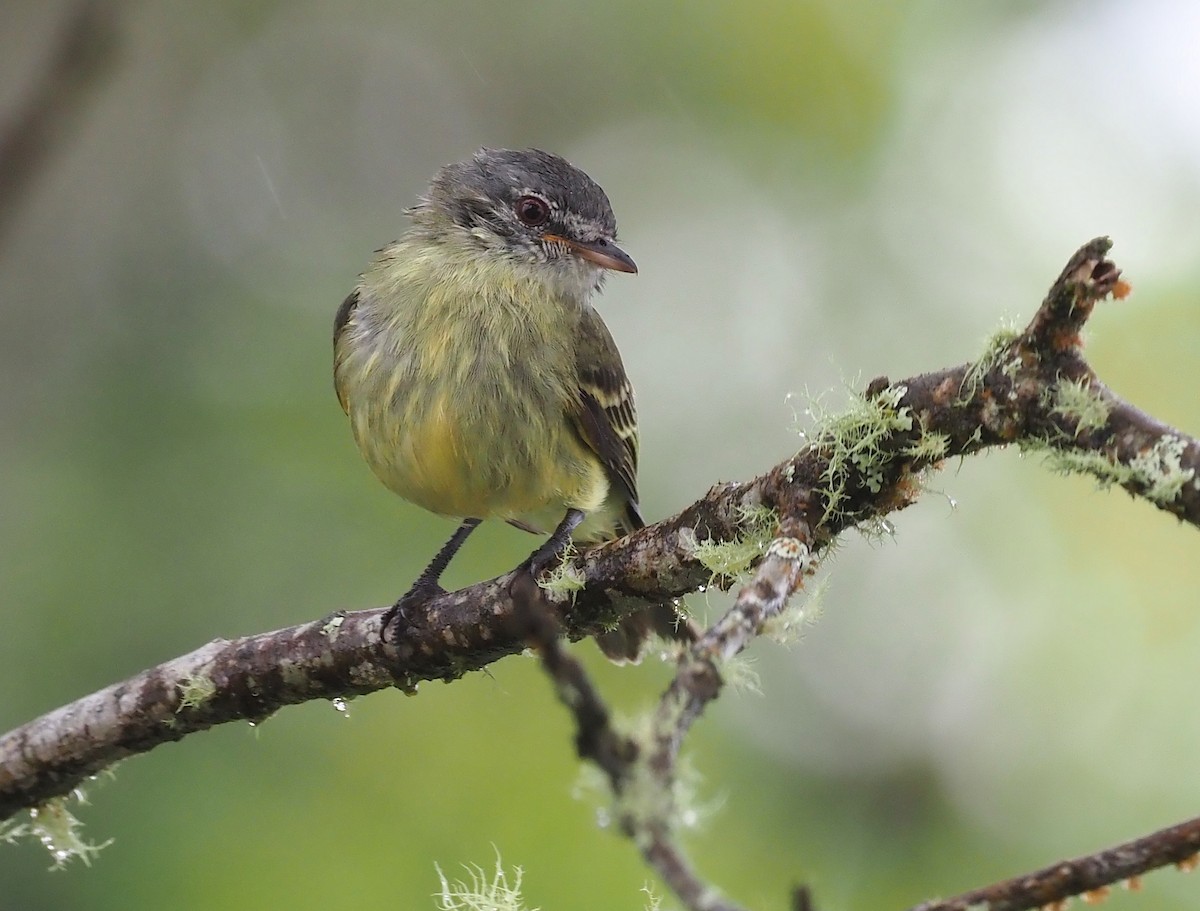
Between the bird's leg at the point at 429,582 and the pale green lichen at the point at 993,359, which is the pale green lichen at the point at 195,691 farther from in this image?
the pale green lichen at the point at 993,359

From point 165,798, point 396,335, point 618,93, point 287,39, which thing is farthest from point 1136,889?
point 287,39

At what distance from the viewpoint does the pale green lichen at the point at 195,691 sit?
353 cm

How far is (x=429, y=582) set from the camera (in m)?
4.10

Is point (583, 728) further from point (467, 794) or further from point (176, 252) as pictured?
point (176, 252)

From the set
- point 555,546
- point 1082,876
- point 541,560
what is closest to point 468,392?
point 555,546

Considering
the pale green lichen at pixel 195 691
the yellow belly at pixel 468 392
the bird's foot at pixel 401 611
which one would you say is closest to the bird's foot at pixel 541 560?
the bird's foot at pixel 401 611

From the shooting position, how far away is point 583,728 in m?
1.36

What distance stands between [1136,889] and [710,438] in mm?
6140

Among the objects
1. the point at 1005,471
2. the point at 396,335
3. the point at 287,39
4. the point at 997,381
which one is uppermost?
the point at 287,39

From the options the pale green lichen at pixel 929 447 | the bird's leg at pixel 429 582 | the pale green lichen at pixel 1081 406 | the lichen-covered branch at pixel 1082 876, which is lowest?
the lichen-covered branch at pixel 1082 876

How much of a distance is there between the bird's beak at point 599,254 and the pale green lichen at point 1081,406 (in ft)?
8.63

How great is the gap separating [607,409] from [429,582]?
2.84ft

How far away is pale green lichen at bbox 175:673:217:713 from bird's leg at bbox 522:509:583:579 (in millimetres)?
950

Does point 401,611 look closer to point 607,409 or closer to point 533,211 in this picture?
point 607,409
